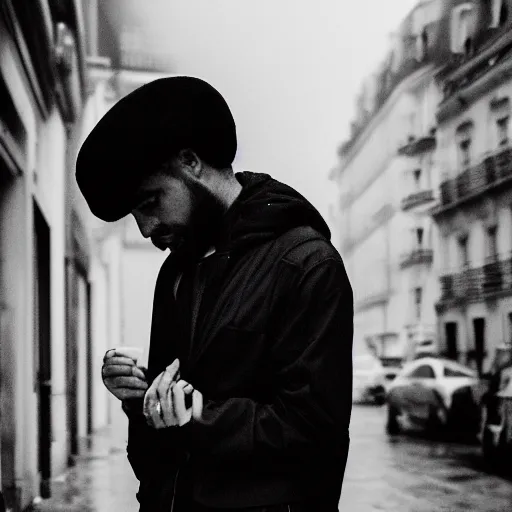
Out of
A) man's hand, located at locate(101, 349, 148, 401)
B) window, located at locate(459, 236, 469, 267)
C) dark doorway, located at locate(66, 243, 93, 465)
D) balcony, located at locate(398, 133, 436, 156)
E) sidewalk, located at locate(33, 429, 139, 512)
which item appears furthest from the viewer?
balcony, located at locate(398, 133, 436, 156)

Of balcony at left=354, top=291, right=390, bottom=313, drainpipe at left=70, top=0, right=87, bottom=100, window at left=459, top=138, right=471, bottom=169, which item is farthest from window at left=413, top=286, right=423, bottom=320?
drainpipe at left=70, top=0, right=87, bottom=100

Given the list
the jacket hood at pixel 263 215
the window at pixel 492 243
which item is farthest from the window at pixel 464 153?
the jacket hood at pixel 263 215

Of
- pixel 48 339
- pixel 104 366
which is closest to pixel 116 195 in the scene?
pixel 104 366

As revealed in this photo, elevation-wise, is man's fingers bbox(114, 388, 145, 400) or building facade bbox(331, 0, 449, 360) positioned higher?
building facade bbox(331, 0, 449, 360)

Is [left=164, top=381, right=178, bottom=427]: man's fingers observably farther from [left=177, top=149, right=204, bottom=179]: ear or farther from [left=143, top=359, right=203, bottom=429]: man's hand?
[left=177, top=149, right=204, bottom=179]: ear

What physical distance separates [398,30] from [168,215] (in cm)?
481

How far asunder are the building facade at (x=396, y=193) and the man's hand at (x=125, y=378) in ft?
15.4

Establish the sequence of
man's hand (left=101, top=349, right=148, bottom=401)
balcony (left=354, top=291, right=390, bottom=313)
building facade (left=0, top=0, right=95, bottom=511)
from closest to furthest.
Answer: man's hand (left=101, top=349, right=148, bottom=401) < building facade (left=0, top=0, right=95, bottom=511) < balcony (left=354, top=291, right=390, bottom=313)

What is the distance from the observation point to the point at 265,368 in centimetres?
117

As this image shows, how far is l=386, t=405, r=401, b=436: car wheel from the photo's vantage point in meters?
7.62

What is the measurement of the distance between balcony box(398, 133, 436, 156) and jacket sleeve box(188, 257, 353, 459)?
549 cm

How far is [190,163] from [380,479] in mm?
4937

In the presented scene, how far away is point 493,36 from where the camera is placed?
6.13 metres

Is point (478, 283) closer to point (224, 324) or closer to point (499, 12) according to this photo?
point (499, 12)
